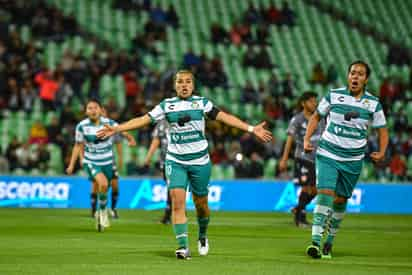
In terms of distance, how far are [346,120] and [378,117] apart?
0.44m

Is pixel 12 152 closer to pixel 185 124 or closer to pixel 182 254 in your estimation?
pixel 185 124

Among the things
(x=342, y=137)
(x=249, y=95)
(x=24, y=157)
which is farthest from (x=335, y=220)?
(x=249, y=95)

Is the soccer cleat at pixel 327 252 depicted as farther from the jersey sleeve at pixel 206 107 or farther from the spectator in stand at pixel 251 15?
the spectator in stand at pixel 251 15

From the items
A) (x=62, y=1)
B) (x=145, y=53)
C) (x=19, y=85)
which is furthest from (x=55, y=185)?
(x=62, y=1)

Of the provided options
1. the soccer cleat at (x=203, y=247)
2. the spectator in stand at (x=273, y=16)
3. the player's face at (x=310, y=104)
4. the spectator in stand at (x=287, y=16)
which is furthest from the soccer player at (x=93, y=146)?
the spectator in stand at (x=287, y=16)

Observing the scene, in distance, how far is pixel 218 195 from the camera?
27.7 meters

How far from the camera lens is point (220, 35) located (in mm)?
36031

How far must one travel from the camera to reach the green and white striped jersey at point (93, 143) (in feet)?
64.6

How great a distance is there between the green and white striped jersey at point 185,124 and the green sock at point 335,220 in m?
1.85

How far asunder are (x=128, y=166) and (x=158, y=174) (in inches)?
33.2

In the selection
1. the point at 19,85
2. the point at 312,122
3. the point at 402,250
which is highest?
the point at 19,85

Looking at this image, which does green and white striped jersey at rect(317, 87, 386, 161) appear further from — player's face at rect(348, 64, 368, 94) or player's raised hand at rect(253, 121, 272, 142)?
player's raised hand at rect(253, 121, 272, 142)

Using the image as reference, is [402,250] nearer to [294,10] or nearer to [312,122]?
[312,122]

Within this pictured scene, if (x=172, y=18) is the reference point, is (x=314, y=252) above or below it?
below
